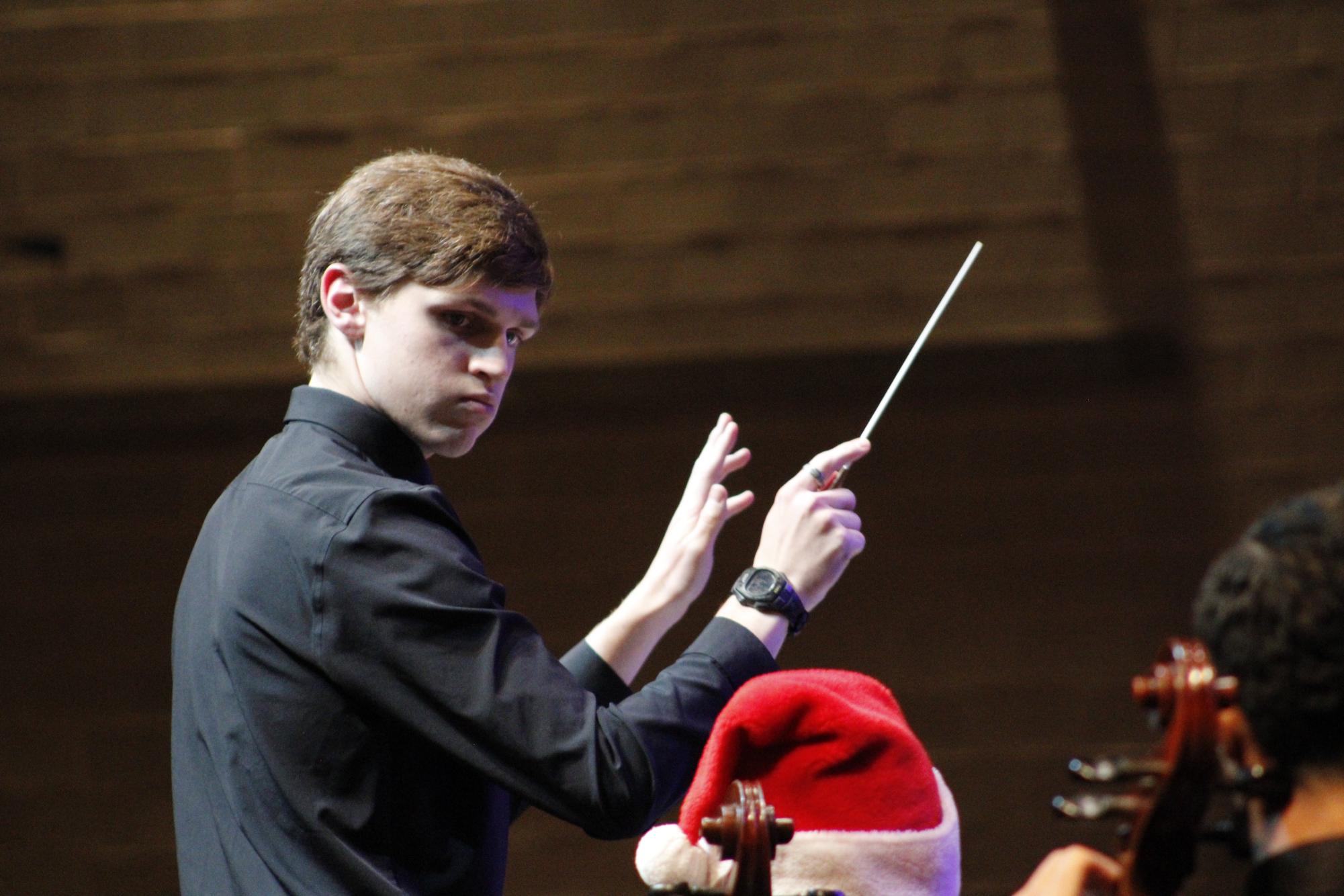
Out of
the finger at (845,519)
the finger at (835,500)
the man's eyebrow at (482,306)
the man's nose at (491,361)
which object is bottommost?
the finger at (845,519)

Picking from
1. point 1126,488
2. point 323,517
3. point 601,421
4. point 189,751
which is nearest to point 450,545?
point 323,517

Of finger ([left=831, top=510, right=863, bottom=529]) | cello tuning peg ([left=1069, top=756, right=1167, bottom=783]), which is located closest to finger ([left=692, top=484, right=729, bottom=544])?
finger ([left=831, top=510, right=863, bottom=529])

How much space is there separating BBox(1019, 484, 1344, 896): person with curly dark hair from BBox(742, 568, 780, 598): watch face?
49 centimetres

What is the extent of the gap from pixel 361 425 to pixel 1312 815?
32.8 inches

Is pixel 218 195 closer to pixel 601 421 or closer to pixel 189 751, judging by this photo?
pixel 601 421

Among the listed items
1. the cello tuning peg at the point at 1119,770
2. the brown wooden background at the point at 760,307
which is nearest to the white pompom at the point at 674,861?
the cello tuning peg at the point at 1119,770

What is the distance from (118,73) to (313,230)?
1733 millimetres

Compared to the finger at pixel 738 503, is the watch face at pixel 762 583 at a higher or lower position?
lower

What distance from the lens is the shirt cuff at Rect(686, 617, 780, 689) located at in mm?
1244

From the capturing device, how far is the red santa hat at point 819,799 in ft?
3.50

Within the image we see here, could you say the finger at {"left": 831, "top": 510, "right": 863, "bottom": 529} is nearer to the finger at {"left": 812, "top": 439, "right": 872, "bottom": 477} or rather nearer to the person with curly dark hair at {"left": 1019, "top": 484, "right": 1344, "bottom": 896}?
the finger at {"left": 812, "top": 439, "right": 872, "bottom": 477}

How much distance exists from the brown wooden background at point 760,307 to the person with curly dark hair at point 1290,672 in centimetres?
201

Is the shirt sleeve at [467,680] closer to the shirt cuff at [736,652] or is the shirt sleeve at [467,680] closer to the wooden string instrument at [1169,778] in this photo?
the shirt cuff at [736,652]

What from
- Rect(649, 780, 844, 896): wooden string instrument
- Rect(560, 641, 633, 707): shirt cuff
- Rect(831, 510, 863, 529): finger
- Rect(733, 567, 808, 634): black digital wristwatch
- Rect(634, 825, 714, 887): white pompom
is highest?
Rect(831, 510, 863, 529): finger
